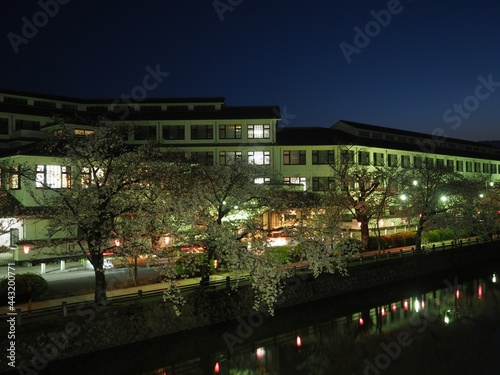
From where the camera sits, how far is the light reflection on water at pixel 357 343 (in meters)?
19.5

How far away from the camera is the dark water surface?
19.3 meters

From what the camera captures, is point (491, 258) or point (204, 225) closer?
point (204, 225)

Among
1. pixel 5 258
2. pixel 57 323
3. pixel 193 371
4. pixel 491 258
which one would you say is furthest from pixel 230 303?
pixel 491 258

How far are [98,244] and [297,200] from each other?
12.5m

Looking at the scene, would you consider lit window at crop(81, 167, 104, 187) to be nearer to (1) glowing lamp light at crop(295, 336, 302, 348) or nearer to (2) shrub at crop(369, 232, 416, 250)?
(1) glowing lamp light at crop(295, 336, 302, 348)

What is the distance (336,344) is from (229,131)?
27.4m

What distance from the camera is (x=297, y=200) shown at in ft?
91.2

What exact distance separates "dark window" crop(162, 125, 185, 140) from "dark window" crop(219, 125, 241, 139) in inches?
151

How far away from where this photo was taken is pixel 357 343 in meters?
22.7

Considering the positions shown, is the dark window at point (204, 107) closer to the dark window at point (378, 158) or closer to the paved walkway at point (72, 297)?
the dark window at point (378, 158)

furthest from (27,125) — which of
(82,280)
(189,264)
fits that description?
(189,264)

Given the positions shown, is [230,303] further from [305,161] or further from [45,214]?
[305,161]

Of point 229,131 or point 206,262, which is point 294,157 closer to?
point 229,131

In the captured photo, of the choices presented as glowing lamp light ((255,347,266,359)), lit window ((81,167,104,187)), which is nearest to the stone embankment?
glowing lamp light ((255,347,266,359))
